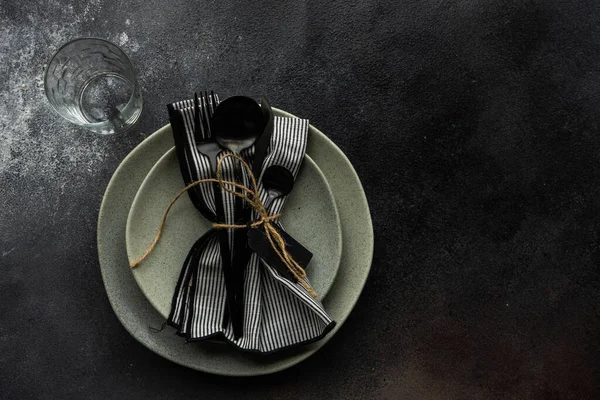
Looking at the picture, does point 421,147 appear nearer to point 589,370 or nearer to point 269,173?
point 269,173

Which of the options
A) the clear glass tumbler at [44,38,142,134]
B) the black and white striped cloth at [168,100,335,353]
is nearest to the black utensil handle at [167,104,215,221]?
the black and white striped cloth at [168,100,335,353]

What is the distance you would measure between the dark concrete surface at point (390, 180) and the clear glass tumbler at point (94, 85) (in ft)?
0.17

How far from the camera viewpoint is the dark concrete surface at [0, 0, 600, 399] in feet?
3.22

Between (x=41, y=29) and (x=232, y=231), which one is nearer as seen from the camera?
(x=232, y=231)

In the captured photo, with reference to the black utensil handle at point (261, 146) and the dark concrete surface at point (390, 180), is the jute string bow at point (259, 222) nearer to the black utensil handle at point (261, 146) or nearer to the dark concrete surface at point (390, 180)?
the black utensil handle at point (261, 146)

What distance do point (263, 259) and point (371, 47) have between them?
1.66ft

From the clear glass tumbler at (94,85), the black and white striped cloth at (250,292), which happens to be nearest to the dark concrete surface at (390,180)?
the clear glass tumbler at (94,85)

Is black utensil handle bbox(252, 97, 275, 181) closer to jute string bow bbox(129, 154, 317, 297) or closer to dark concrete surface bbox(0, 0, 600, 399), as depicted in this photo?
jute string bow bbox(129, 154, 317, 297)

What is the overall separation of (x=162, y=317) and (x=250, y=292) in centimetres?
16

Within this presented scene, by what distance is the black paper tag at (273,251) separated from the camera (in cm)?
79

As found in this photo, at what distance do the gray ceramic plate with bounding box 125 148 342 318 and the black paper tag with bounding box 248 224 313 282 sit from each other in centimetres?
3

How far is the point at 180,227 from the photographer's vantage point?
836mm

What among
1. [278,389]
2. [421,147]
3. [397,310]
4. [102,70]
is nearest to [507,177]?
[421,147]

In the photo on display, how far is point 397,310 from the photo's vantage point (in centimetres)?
99
